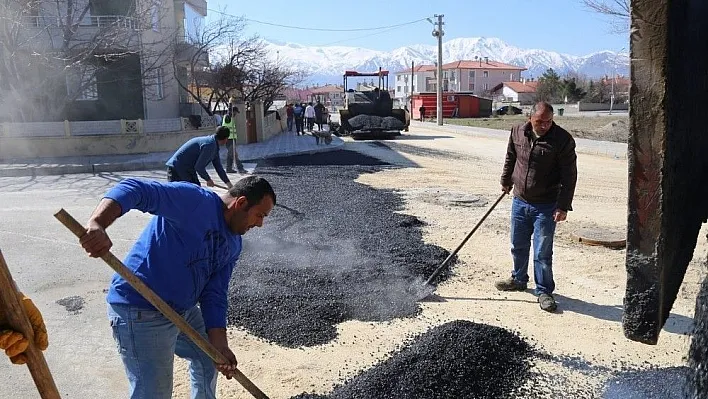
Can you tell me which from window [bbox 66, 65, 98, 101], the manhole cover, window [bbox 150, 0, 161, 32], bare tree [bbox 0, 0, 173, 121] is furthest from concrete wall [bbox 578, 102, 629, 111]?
the manhole cover

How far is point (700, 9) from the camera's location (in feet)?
4.18

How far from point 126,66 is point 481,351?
19382mm

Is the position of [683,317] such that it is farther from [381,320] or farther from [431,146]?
[431,146]

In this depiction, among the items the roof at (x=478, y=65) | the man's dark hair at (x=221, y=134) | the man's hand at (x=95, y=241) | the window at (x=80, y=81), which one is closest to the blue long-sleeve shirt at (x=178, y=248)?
the man's hand at (x=95, y=241)

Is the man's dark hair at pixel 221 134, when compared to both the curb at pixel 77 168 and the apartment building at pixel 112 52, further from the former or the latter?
the apartment building at pixel 112 52

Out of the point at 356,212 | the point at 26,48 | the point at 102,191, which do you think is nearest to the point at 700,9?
the point at 356,212

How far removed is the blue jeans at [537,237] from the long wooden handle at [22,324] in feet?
12.5

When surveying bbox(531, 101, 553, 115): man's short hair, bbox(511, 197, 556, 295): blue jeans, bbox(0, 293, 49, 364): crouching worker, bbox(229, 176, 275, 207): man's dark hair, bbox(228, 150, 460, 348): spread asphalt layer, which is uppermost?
bbox(531, 101, 553, 115): man's short hair

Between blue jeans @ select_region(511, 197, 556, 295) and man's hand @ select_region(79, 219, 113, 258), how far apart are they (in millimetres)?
3645

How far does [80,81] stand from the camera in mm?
18672

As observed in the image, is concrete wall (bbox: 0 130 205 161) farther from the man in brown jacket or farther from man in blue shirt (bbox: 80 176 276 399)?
man in blue shirt (bbox: 80 176 276 399)

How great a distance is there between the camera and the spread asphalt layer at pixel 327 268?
177 inches

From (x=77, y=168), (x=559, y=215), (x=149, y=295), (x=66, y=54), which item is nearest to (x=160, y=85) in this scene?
(x=66, y=54)

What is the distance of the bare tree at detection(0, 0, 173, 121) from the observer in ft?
54.9
